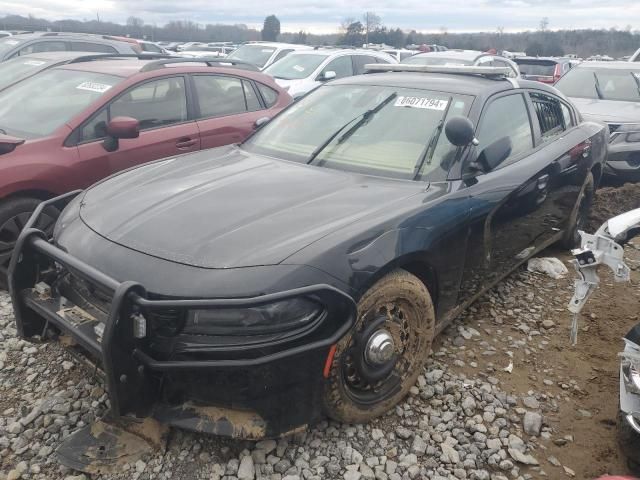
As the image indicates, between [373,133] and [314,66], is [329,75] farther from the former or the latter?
[373,133]

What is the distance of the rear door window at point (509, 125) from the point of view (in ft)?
11.4

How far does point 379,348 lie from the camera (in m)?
2.59

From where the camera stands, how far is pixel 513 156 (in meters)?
3.68

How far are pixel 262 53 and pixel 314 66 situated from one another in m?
2.87

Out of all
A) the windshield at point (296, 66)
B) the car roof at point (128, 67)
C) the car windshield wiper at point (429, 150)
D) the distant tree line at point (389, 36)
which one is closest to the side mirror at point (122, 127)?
the car roof at point (128, 67)

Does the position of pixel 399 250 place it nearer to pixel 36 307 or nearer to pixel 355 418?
pixel 355 418

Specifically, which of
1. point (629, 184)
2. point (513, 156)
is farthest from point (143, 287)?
point (629, 184)

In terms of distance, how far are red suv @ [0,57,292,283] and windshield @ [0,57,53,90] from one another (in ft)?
3.59

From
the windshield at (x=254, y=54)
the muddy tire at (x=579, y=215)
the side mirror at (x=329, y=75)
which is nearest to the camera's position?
the muddy tire at (x=579, y=215)

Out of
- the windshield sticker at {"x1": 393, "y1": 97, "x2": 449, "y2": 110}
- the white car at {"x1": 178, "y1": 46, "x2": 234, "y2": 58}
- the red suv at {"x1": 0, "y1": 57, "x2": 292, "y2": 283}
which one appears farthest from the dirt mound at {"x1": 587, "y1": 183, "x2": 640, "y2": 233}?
the white car at {"x1": 178, "y1": 46, "x2": 234, "y2": 58}

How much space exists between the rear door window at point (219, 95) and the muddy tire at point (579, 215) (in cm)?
337

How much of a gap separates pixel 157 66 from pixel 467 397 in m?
4.01

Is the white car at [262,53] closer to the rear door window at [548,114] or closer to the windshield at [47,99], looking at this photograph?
the windshield at [47,99]

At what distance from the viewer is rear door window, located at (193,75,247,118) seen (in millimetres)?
5363
